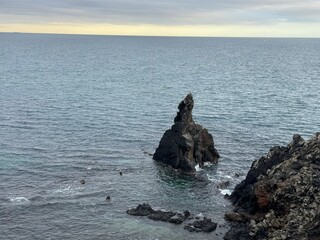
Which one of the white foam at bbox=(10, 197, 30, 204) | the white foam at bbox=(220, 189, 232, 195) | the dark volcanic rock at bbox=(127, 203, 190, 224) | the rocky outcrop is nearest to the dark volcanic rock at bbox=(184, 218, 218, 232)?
the rocky outcrop

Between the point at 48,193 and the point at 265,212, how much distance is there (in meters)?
32.5

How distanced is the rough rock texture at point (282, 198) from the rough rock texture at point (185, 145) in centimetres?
1654

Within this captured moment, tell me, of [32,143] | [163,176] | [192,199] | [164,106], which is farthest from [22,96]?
[192,199]

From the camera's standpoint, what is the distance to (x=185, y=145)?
279 feet

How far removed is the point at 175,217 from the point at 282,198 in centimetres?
1459

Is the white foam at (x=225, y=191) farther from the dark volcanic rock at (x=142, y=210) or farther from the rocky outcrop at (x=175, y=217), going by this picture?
the dark volcanic rock at (x=142, y=210)

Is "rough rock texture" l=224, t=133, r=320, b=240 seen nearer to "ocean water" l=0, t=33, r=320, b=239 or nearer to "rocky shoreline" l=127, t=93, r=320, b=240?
"rocky shoreline" l=127, t=93, r=320, b=240

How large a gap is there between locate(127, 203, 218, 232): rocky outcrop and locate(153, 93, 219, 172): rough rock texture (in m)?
19.3

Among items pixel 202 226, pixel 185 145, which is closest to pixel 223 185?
pixel 185 145

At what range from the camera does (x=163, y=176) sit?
264ft

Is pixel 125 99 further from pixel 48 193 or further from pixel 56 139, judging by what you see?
pixel 48 193

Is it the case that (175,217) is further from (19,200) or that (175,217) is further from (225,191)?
(19,200)

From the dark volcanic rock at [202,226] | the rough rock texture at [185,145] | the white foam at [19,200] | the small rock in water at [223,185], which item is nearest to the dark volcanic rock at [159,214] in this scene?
the dark volcanic rock at [202,226]

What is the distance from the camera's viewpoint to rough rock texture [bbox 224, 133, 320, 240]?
173 ft
